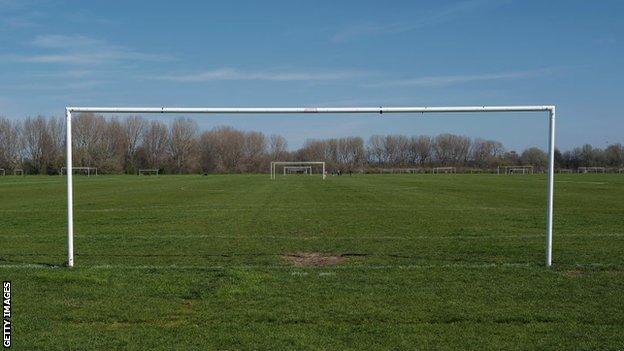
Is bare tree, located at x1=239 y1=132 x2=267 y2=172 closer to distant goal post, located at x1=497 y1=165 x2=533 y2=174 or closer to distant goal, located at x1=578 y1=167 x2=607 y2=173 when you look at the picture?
distant goal post, located at x1=497 y1=165 x2=533 y2=174

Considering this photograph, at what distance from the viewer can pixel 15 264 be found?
28.9 ft

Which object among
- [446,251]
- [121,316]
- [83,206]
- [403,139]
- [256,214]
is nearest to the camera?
[121,316]

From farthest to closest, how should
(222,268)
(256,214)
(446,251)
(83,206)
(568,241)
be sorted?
(83,206), (256,214), (568,241), (446,251), (222,268)

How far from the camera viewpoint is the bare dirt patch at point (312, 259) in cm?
920

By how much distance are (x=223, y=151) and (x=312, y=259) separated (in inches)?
4011

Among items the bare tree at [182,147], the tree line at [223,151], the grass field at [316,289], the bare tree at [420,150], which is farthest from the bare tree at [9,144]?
the grass field at [316,289]

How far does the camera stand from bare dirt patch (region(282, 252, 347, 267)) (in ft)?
30.2

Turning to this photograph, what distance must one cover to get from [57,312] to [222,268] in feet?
9.10

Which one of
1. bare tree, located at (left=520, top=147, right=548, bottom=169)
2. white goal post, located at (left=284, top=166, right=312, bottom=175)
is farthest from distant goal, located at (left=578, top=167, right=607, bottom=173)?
white goal post, located at (left=284, top=166, right=312, bottom=175)

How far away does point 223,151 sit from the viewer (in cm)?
11000

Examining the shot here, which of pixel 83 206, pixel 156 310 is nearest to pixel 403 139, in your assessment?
pixel 83 206

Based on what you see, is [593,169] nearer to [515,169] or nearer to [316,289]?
[515,169]

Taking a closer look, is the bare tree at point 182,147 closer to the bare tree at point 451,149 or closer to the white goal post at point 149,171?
the white goal post at point 149,171

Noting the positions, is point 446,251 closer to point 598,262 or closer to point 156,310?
point 598,262
